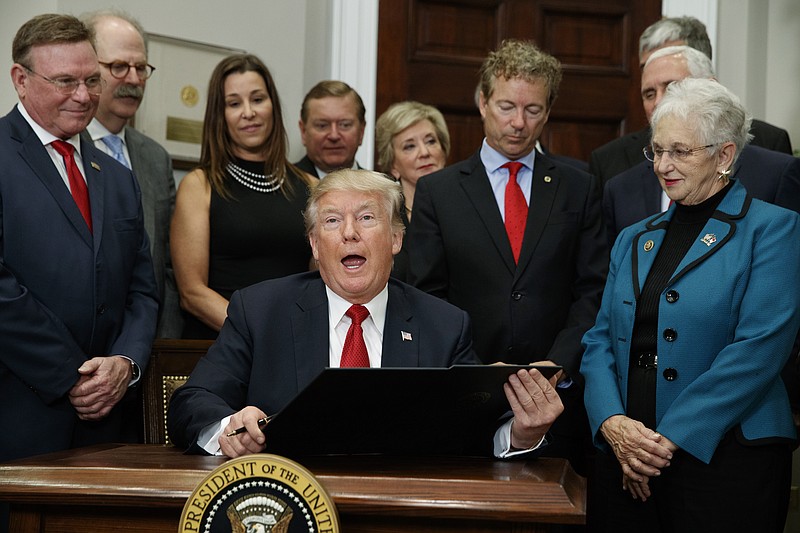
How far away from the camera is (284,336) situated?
2.61 meters

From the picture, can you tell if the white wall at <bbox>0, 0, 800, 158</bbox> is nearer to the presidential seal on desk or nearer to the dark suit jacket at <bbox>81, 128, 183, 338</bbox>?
the dark suit jacket at <bbox>81, 128, 183, 338</bbox>

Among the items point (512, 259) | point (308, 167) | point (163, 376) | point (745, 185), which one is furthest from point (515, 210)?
point (163, 376)

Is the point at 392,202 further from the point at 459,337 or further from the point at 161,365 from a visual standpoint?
the point at 161,365

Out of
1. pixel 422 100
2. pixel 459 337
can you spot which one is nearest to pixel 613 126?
pixel 422 100

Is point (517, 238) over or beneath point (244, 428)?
over

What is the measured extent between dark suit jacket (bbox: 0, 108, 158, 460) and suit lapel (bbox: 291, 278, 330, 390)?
28.5 inches

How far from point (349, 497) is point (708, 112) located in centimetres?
165

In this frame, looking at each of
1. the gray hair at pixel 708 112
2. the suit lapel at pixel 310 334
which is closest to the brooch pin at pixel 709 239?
the gray hair at pixel 708 112

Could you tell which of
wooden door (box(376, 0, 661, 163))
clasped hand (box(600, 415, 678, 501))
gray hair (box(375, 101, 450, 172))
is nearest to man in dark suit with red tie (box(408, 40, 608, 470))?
clasped hand (box(600, 415, 678, 501))

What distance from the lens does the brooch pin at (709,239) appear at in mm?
2818

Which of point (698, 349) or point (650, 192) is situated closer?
point (698, 349)

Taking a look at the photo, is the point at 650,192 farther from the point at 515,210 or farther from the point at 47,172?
the point at 47,172

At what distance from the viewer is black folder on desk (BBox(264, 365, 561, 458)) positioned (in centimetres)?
195

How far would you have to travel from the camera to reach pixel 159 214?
394cm
